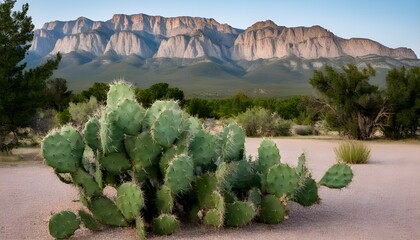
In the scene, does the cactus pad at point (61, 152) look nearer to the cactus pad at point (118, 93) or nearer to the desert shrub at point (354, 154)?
the cactus pad at point (118, 93)

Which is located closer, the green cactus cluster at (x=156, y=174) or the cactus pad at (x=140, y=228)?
the cactus pad at (x=140, y=228)

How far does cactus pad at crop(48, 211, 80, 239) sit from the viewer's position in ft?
24.3

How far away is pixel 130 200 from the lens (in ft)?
23.9

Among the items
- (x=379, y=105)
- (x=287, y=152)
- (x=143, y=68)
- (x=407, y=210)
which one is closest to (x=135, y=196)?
(x=407, y=210)

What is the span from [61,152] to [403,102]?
20.8m

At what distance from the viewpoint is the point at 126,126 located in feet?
24.6

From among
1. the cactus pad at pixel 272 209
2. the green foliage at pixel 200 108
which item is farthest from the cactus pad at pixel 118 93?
the green foliage at pixel 200 108

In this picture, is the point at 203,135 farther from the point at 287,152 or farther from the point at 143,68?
the point at 143,68

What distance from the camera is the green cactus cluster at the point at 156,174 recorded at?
7418 mm

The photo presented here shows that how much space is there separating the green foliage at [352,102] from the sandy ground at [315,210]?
1081 centimetres

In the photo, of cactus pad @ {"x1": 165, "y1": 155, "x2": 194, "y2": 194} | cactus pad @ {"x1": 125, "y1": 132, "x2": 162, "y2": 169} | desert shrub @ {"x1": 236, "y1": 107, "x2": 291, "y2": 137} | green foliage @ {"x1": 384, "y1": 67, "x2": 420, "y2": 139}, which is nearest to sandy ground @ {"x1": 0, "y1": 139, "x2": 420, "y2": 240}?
cactus pad @ {"x1": 165, "y1": 155, "x2": 194, "y2": 194}

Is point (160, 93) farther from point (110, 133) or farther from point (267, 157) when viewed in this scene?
point (110, 133)

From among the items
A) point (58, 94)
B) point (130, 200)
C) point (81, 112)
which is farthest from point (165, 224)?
point (58, 94)

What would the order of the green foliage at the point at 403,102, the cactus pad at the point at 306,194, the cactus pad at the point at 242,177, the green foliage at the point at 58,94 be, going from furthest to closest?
1. the green foliage at the point at 58,94
2. the green foliage at the point at 403,102
3. the cactus pad at the point at 306,194
4. the cactus pad at the point at 242,177
